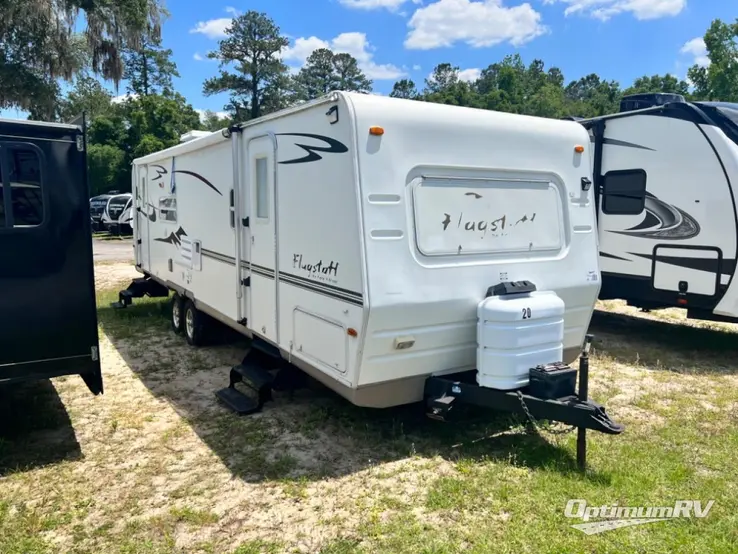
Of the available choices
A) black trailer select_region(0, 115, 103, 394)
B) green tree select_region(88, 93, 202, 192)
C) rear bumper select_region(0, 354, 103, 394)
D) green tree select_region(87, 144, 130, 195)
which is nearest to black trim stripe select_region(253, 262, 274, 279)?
black trailer select_region(0, 115, 103, 394)

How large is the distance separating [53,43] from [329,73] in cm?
4418

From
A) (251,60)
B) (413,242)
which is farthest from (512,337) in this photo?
(251,60)

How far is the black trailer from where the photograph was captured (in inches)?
165

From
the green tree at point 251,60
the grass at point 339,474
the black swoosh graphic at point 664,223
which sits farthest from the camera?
the green tree at point 251,60

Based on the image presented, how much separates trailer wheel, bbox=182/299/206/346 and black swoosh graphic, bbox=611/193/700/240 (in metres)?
5.91

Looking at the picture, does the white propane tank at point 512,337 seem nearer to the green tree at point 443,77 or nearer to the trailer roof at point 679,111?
the trailer roof at point 679,111

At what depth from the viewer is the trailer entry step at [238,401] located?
5.28 metres

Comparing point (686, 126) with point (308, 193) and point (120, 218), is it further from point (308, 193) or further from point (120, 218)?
point (120, 218)

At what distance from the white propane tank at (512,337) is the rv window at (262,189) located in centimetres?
216

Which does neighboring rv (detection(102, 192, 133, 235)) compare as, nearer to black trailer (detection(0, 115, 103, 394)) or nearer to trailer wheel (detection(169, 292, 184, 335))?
trailer wheel (detection(169, 292, 184, 335))

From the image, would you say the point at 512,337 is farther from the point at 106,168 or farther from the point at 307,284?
the point at 106,168

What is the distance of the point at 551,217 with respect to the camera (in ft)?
16.2

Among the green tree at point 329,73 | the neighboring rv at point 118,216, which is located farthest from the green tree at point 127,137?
the green tree at point 329,73

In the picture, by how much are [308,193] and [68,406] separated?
317 cm
